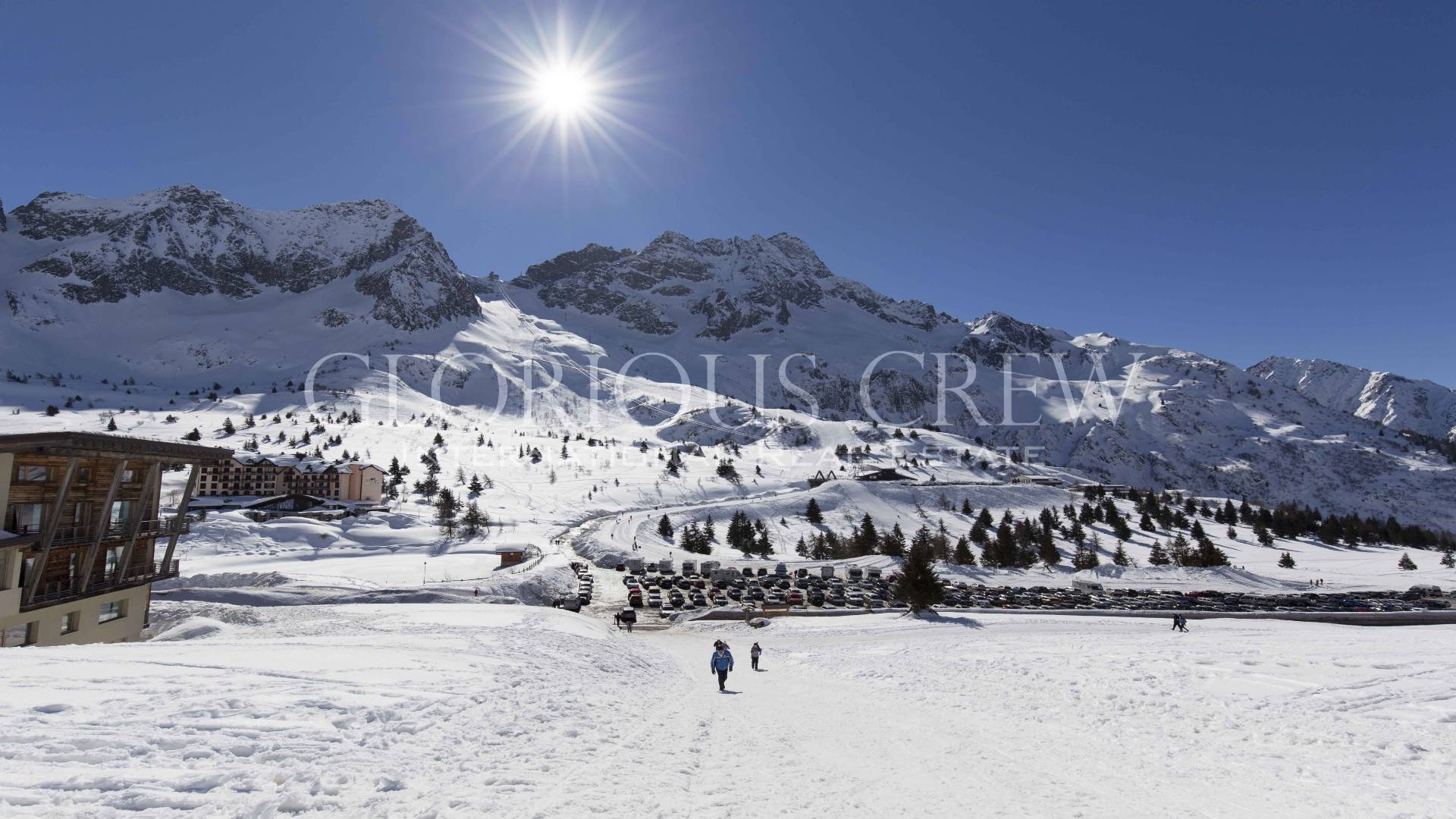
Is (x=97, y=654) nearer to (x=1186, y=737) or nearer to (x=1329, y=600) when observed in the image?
(x=1186, y=737)

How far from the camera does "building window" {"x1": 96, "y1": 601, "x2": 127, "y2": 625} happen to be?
3003 centimetres

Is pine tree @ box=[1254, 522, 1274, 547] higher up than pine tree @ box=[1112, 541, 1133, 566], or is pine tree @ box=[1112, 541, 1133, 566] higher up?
pine tree @ box=[1254, 522, 1274, 547]

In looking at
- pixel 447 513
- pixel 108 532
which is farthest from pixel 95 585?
pixel 447 513

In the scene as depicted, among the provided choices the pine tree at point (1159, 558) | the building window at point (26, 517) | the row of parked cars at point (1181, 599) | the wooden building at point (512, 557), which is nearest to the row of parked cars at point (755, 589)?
the row of parked cars at point (1181, 599)

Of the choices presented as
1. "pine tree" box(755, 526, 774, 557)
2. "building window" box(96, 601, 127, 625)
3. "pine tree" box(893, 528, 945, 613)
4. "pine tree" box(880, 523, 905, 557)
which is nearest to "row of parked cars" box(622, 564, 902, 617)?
"pine tree" box(893, 528, 945, 613)

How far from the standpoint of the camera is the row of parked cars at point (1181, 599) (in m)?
54.2

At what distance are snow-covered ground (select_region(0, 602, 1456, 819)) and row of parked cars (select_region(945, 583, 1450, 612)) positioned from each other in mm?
33631

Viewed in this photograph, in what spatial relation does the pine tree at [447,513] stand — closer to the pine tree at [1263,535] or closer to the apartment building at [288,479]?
the apartment building at [288,479]

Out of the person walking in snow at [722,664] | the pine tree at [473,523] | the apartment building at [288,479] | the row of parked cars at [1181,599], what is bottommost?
the row of parked cars at [1181,599]

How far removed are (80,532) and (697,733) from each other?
3089cm

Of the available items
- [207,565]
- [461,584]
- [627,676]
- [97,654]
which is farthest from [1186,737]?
[207,565]

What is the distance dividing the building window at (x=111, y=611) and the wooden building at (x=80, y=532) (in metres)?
0.04

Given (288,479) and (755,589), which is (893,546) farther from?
(288,479)

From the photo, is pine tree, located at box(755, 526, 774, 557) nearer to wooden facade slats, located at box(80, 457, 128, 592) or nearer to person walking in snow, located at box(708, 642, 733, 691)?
person walking in snow, located at box(708, 642, 733, 691)
